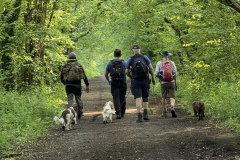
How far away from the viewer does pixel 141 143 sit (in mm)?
7086

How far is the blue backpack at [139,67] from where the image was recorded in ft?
33.5

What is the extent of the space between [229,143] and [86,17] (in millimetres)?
26663

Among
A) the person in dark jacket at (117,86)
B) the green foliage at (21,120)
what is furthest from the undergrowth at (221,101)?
the green foliage at (21,120)

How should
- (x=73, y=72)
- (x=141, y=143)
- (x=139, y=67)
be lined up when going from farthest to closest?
(x=73, y=72)
(x=139, y=67)
(x=141, y=143)

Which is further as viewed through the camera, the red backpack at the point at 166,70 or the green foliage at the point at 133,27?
the red backpack at the point at 166,70

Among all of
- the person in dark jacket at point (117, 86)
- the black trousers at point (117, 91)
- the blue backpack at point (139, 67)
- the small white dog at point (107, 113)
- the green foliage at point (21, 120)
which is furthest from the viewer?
the black trousers at point (117, 91)

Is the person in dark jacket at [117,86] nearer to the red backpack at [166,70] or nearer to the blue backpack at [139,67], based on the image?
the blue backpack at [139,67]

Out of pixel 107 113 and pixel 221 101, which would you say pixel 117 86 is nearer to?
pixel 107 113

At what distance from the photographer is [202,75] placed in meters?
12.3

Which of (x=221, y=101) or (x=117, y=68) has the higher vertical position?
(x=117, y=68)

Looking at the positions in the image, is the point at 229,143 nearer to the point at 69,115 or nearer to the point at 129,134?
the point at 129,134

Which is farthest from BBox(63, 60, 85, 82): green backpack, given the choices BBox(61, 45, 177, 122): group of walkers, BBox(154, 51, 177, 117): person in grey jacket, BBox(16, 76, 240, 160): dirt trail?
BBox(154, 51, 177, 117): person in grey jacket

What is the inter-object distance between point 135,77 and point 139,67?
37 cm

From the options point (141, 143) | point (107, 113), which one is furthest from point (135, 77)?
point (141, 143)
